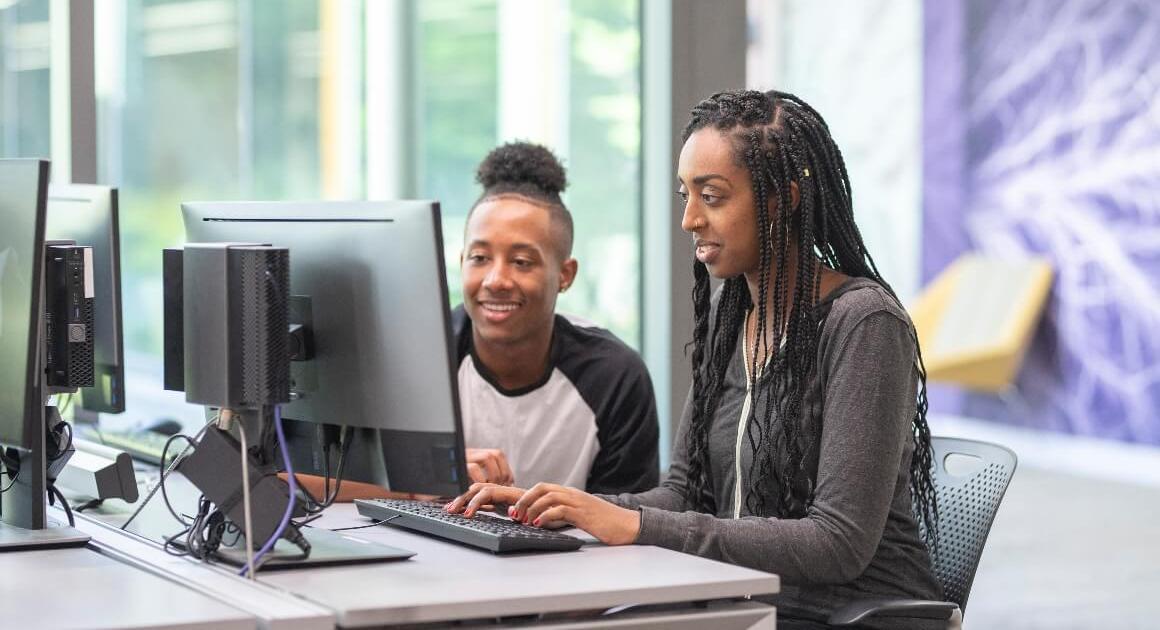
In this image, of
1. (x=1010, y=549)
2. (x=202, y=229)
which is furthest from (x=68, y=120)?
(x=1010, y=549)

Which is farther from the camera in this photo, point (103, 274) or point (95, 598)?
point (103, 274)

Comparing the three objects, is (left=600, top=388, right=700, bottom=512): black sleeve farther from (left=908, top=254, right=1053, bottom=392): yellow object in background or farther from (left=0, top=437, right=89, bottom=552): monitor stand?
(left=908, top=254, right=1053, bottom=392): yellow object in background

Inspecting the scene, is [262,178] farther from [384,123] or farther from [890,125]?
[890,125]

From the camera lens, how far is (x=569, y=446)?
8.66ft

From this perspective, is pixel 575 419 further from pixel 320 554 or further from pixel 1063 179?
pixel 1063 179

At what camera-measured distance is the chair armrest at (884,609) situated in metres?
1.85

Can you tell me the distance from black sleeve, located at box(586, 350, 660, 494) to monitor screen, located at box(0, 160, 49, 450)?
40.4 inches

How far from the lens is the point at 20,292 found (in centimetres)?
190

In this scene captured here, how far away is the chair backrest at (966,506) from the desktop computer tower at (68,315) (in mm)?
1311

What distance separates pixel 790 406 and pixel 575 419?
64 centimetres

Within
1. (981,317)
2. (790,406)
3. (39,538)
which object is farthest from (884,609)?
(981,317)

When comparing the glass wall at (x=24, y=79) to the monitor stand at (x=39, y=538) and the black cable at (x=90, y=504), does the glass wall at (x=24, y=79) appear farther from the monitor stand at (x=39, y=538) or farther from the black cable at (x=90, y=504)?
the monitor stand at (x=39, y=538)

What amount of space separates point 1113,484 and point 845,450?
5720mm

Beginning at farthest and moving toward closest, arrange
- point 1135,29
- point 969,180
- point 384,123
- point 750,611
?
1. point 969,180
2. point 1135,29
3. point 384,123
4. point 750,611
